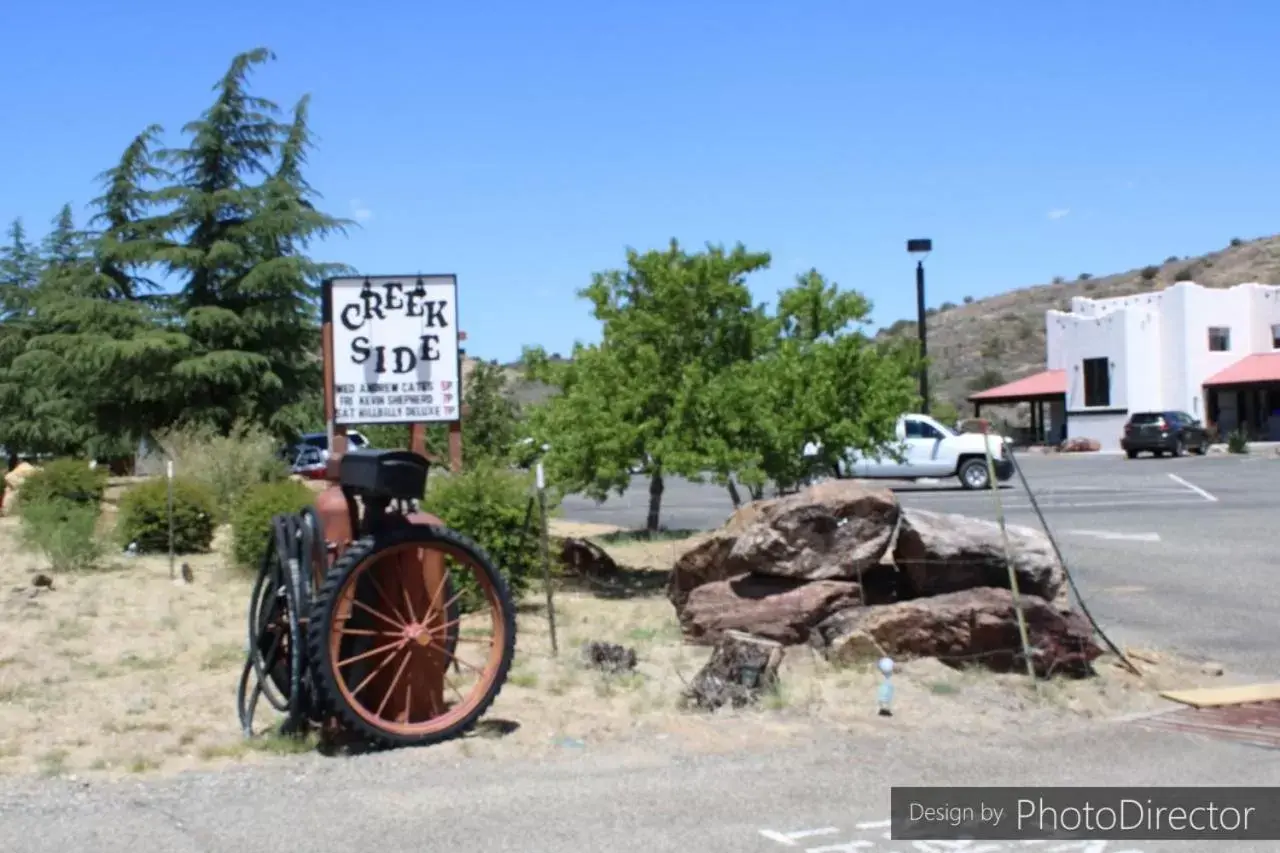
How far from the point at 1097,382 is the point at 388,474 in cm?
5105

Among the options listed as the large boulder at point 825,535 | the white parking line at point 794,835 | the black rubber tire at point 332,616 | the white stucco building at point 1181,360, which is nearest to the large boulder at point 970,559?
the large boulder at point 825,535

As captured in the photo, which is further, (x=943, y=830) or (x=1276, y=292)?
(x=1276, y=292)

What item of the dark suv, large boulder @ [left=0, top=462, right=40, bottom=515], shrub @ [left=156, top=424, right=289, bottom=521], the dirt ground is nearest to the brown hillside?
Answer: the dark suv

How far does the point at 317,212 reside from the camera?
35812mm

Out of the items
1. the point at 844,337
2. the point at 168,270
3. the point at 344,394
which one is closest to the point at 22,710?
the point at 344,394

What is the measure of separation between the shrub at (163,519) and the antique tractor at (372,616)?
399 inches

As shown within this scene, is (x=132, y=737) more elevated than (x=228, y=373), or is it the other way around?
(x=228, y=373)

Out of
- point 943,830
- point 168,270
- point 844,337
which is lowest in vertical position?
point 943,830

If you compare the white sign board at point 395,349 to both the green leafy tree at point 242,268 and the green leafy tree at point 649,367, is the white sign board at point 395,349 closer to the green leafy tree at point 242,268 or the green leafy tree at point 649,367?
the green leafy tree at point 649,367

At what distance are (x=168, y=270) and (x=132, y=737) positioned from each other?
98.2ft

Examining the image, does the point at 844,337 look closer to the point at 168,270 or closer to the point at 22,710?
the point at 22,710

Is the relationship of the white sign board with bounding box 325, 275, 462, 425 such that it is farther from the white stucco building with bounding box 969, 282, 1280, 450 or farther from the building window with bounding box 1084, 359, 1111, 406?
the building window with bounding box 1084, 359, 1111, 406

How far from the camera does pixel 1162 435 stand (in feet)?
146

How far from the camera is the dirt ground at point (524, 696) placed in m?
7.47
